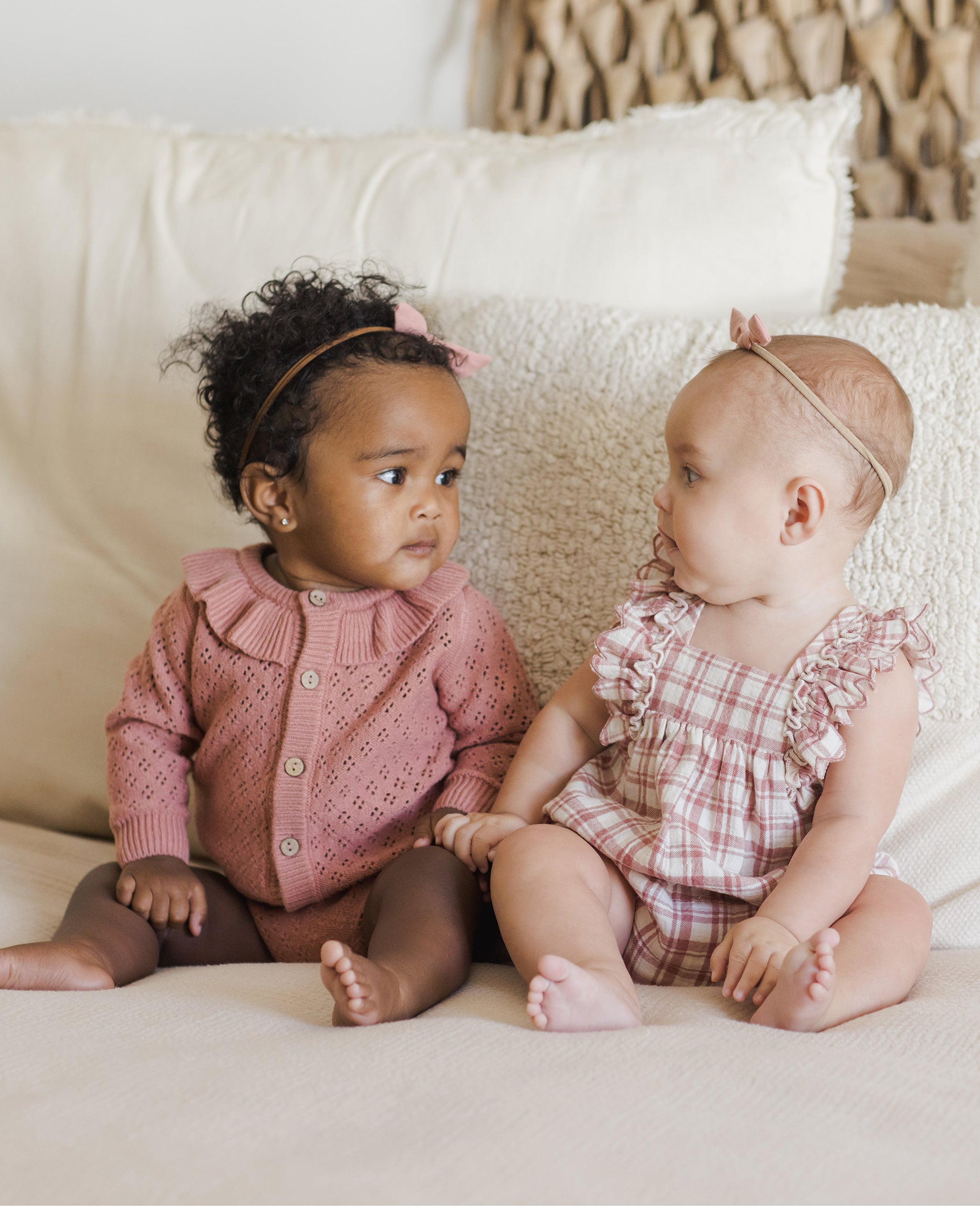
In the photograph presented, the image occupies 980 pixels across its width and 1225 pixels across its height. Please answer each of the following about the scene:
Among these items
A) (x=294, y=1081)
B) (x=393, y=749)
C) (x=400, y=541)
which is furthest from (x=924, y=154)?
(x=294, y=1081)

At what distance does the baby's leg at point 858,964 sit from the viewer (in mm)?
754

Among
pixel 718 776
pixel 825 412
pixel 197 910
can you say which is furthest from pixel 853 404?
pixel 197 910

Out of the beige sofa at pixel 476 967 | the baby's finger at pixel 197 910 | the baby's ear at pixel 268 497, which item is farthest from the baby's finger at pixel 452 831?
the baby's ear at pixel 268 497

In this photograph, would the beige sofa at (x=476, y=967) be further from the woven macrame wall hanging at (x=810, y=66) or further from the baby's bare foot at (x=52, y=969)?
the woven macrame wall hanging at (x=810, y=66)

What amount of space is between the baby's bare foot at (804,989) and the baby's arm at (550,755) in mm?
315

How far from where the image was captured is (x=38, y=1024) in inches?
30.2

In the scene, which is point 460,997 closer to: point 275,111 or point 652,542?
point 652,542

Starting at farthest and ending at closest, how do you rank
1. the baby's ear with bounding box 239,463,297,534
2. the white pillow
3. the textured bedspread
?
the white pillow < the baby's ear with bounding box 239,463,297,534 < the textured bedspread

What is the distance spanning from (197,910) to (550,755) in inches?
14.1

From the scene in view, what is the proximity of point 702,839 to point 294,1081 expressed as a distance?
1.37ft

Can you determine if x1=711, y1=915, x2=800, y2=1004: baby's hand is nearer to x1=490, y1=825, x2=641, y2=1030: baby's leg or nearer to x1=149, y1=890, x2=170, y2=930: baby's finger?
x1=490, y1=825, x2=641, y2=1030: baby's leg

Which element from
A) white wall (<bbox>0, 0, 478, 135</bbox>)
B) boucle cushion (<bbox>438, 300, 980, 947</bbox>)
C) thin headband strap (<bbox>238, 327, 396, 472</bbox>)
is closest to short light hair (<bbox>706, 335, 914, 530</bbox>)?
boucle cushion (<bbox>438, 300, 980, 947</bbox>)

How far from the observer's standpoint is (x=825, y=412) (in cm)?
91

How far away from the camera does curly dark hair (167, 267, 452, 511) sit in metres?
1.07
